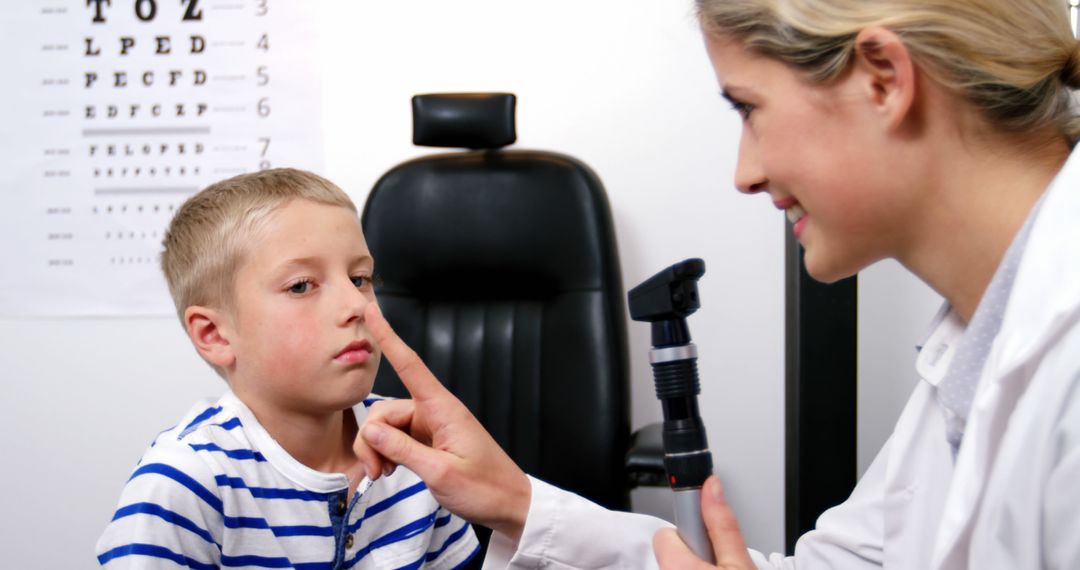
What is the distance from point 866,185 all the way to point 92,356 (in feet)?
5.91

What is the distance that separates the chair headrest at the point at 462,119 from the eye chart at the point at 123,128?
48 centimetres

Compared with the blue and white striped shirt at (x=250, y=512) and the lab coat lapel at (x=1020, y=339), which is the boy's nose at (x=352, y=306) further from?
the lab coat lapel at (x=1020, y=339)

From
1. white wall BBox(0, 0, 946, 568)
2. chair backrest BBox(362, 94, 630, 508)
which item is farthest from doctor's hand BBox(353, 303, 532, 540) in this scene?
white wall BBox(0, 0, 946, 568)

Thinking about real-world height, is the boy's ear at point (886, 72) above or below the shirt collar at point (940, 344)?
above

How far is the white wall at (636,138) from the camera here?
191 cm

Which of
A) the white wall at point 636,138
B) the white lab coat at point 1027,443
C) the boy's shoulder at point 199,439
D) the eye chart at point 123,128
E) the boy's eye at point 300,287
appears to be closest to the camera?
the white lab coat at point 1027,443

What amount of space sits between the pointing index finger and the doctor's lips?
163 millimetres

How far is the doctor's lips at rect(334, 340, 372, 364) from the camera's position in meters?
1.08

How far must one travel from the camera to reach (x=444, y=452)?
2.98ft

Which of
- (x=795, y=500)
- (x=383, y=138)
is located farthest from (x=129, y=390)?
(x=795, y=500)

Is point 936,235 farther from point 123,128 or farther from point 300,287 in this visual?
point 123,128

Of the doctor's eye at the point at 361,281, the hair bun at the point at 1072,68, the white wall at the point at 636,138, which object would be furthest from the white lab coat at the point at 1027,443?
the white wall at the point at 636,138

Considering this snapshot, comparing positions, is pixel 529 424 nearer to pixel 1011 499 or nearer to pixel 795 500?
pixel 795 500

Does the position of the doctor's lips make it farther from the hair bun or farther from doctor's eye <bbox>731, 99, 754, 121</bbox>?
the hair bun
